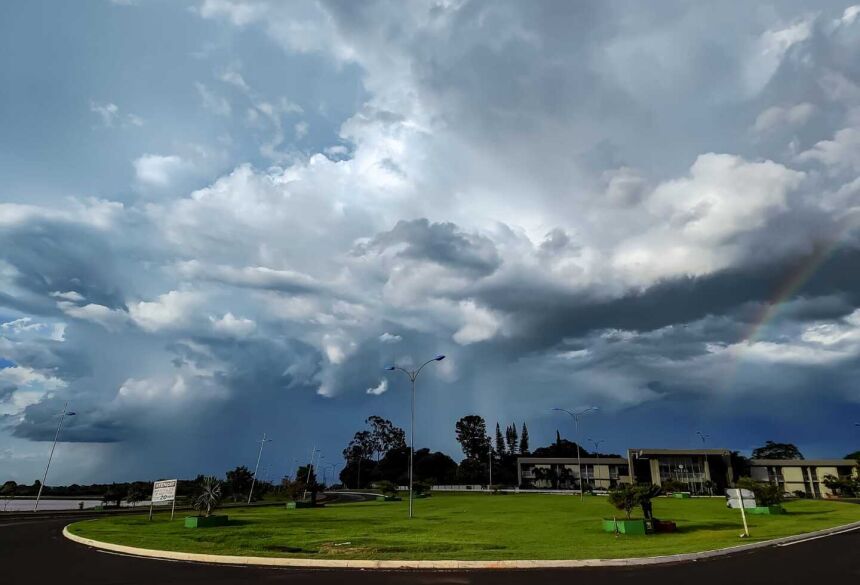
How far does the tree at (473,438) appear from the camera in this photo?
560 ft

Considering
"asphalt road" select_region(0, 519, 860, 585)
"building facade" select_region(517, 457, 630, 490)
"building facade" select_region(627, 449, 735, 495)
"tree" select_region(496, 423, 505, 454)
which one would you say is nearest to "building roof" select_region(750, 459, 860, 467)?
"building facade" select_region(627, 449, 735, 495)

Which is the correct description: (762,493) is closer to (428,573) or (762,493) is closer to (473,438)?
(428,573)

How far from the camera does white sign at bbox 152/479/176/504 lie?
41.0 metres

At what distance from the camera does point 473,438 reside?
563ft

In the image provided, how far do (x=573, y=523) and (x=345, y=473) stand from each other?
561ft

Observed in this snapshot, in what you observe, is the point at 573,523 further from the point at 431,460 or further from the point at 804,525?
the point at 431,460

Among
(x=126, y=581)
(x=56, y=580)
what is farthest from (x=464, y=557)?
(x=56, y=580)

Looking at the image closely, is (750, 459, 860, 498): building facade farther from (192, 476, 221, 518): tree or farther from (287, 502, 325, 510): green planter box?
(192, 476, 221, 518): tree

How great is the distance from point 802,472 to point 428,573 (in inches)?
5626

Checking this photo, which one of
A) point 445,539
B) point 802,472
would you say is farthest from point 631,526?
point 802,472

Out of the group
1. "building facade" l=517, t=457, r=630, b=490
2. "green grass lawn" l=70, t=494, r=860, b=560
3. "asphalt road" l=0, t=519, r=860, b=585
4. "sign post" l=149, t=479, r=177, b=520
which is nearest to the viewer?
"asphalt road" l=0, t=519, r=860, b=585

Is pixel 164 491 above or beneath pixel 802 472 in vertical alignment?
beneath

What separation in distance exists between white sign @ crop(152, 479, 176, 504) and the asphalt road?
1914 cm

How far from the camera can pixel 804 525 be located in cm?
3791
